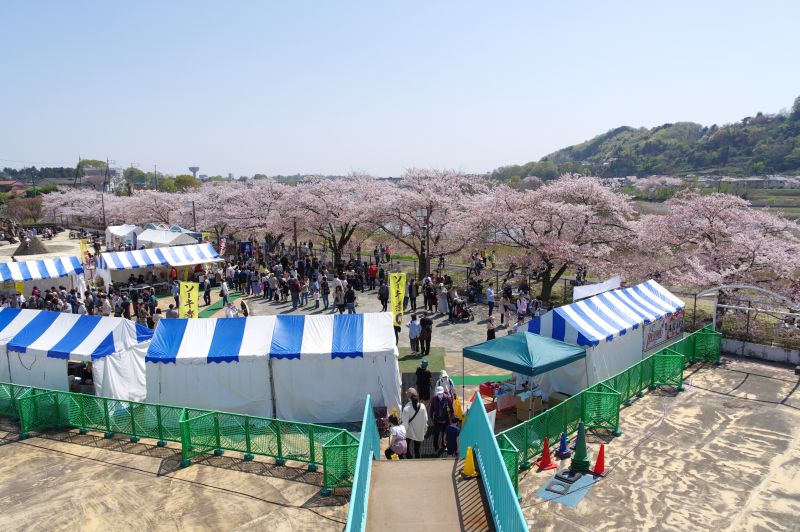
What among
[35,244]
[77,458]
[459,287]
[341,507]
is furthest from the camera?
[35,244]

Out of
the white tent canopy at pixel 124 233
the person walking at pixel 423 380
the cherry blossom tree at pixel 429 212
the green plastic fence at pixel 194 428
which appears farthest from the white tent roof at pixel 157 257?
the person walking at pixel 423 380

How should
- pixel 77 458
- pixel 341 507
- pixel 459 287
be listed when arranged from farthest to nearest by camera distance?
1. pixel 459 287
2. pixel 77 458
3. pixel 341 507

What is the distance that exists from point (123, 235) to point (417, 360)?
29.1 m

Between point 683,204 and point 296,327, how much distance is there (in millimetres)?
17450

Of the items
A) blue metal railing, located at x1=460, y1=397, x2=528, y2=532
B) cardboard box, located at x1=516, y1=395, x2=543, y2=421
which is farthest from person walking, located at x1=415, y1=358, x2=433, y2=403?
blue metal railing, located at x1=460, y1=397, x2=528, y2=532

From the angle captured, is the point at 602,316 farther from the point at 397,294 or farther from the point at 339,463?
the point at 339,463

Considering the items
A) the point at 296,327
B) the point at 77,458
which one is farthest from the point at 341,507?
the point at 77,458

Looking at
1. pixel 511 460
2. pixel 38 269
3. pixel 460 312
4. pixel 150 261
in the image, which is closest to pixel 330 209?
pixel 150 261

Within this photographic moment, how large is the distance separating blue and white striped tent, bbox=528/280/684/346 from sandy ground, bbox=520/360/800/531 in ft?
6.30

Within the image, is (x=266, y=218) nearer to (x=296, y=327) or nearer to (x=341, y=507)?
(x=296, y=327)

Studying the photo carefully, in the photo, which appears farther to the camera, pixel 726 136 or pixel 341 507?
pixel 726 136

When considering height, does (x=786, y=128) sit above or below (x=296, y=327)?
above

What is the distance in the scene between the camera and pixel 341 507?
8305 mm

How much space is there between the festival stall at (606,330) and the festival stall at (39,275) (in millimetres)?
21002
